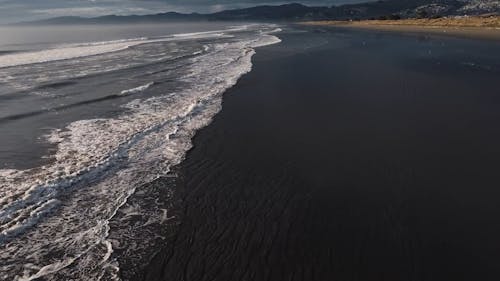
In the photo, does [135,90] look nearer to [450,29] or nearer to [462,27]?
[450,29]

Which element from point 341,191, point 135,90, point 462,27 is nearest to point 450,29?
point 462,27

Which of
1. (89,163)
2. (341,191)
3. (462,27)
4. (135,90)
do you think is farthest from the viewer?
(462,27)

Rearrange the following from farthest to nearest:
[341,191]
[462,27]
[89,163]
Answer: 1. [462,27]
2. [89,163]
3. [341,191]

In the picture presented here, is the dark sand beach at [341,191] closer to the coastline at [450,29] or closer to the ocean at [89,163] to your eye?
the ocean at [89,163]

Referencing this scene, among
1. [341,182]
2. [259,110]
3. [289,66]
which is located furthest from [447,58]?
[341,182]

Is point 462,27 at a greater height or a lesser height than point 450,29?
greater

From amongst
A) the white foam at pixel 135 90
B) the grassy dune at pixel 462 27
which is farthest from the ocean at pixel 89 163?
the grassy dune at pixel 462 27

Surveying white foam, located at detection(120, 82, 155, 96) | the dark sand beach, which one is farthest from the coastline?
white foam, located at detection(120, 82, 155, 96)
